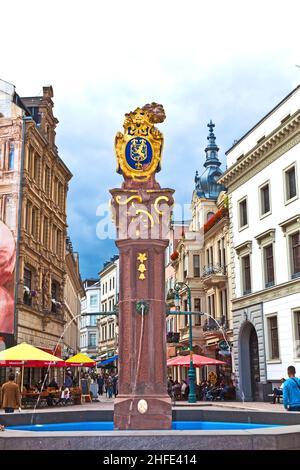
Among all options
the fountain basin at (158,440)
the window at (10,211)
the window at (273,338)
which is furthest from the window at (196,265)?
the fountain basin at (158,440)

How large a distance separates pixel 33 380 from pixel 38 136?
1600cm

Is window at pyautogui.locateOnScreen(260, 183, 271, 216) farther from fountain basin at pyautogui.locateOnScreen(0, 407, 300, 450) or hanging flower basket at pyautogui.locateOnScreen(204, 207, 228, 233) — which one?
fountain basin at pyautogui.locateOnScreen(0, 407, 300, 450)

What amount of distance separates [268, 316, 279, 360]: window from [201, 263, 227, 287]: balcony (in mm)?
11569

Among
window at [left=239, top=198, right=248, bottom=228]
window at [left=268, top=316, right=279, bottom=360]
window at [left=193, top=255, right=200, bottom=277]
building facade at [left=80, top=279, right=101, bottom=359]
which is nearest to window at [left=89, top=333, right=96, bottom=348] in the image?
building facade at [left=80, top=279, right=101, bottom=359]

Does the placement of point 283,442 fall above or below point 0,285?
below

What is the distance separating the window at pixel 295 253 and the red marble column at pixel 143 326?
18453mm

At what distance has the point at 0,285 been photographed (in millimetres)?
35625

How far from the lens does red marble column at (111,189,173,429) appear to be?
13156 mm

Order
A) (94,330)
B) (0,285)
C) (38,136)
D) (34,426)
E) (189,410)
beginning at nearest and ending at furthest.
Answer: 1. (34,426)
2. (189,410)
3. (0,285)
4. (38,136)
5. (94,330)

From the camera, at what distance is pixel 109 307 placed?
307 ft

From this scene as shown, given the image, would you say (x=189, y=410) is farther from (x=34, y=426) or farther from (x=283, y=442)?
(x=283, y=442)

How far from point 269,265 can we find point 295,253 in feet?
10.4

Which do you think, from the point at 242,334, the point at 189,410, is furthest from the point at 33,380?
the point at 189,410

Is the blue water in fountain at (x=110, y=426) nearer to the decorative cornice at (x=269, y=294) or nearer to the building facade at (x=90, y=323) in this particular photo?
the decorative cornice at (x=269, y=294)
